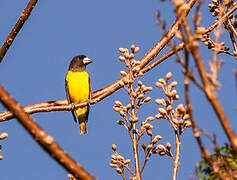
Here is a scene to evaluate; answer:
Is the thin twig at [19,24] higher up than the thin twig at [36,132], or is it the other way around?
the thin twig at [19,24]

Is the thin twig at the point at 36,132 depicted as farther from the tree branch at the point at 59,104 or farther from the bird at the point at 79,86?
Result: the bird at the point at 79,86

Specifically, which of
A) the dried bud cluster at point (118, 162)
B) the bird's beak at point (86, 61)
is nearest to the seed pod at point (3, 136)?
the dried bud cluster at point (118, 162)

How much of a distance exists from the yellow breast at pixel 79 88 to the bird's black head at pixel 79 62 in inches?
15.8

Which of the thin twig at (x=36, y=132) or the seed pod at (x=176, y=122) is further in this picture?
the seed pod at (x=176, y=122)

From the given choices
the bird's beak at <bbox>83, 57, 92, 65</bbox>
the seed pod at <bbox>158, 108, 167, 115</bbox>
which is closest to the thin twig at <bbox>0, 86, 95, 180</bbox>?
the seed pod at <bbox>158, 108, 167, 115</bbox>

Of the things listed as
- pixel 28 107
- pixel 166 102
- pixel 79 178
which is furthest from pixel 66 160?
pixel 28 107

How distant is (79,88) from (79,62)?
1010 mm

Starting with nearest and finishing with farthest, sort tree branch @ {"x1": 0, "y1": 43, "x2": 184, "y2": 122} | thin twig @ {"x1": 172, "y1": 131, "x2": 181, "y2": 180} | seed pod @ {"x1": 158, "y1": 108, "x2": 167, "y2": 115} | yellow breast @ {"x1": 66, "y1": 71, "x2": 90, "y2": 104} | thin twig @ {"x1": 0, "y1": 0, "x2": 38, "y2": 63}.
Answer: thin twig @ {"x1": 172, "y1": 131, "x2": 181, "y2": 180} → seed pod @ {"x1": 158, "y1": 108, "x2": 167, "y2": 115} → thin twig @ {"x1": 0, "y1": 0, "x2": 38, "y2": 63} → tree branch @ {"x1": 0, "y1": 43, "x2": 184, "y2": 122} → yellow breast @ {"x1": 66, "y1": 71, "x2": 90, "y2": 104}

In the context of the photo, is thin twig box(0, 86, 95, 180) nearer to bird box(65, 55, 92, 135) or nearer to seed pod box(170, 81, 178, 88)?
seed pod box(170, 81, 178, 88)

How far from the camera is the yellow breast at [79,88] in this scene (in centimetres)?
812

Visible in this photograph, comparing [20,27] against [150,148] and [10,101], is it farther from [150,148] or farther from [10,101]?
[10,101]

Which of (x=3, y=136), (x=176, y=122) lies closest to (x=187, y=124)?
(x=176, y=122)

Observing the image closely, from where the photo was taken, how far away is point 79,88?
8148 mm

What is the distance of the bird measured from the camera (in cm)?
813
